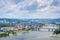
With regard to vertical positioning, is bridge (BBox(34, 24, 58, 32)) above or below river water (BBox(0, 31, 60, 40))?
above

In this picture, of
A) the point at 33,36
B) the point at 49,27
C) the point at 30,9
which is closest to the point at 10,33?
the point at 33,36

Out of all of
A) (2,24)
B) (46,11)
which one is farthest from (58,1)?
(2,24)

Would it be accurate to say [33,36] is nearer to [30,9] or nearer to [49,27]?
[49,27]

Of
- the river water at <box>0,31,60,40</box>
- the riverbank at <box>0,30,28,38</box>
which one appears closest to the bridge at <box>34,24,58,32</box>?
the river water at <box>0,31,60,40</box>

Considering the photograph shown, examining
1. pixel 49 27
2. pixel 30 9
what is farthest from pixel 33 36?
pixel 30 9

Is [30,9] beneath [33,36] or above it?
above

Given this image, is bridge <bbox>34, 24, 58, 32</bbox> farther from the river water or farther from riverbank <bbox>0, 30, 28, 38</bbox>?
riverbank <bbox>0, 30, 28, 38</bbox>

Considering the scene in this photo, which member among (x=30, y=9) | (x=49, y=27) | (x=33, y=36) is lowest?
(x=33, y=36)

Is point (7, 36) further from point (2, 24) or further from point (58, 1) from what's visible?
point (58, 1)
